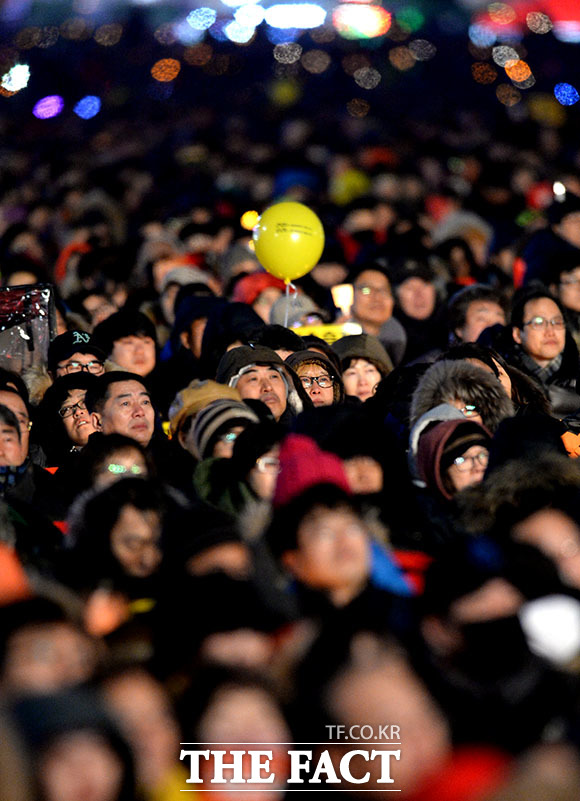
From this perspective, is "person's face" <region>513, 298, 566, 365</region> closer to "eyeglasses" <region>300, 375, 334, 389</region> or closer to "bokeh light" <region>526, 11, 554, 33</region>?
"eyeglasses" <region>300, 375, 334, 389</region>

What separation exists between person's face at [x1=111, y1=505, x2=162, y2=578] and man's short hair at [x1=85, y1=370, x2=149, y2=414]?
168cm

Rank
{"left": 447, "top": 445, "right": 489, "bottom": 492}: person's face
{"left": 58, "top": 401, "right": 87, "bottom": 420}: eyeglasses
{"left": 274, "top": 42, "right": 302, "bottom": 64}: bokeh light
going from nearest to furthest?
{"left": 447, "top": 445, "right": 489, "bottom": 492}: person's face < {"left": 58, "top": 401, "right": 87, "bottom": 420}: eyeglasses < {"left": 274, "top": 42, "right": 302, "bottom": 64}: bokeh light

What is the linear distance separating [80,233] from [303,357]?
20.3ft

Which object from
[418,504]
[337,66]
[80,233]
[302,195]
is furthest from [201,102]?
[418,504]

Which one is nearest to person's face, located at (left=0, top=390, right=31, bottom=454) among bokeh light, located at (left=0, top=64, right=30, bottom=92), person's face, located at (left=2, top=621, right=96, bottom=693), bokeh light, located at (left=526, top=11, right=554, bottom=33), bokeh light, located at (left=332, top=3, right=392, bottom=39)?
person's face, located at (left=2, top=621, right=96, bottom=693)

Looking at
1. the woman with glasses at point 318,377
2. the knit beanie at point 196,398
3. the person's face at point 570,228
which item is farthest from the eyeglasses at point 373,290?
the knit beanie at point 196,398

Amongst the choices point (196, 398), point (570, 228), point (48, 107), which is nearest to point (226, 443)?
point (196, 398)

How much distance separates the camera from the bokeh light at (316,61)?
2522 centimetres

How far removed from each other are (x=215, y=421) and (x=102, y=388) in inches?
31.3

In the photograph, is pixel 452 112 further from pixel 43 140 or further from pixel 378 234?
pixel 378 234

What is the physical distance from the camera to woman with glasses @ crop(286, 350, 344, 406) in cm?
609

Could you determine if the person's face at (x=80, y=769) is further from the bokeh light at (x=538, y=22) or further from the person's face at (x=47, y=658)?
the bokeh light at (x=538, y=22)

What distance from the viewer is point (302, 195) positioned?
47.3ft

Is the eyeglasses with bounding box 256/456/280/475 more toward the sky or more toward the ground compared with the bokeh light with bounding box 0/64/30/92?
Result: more toward the sky
